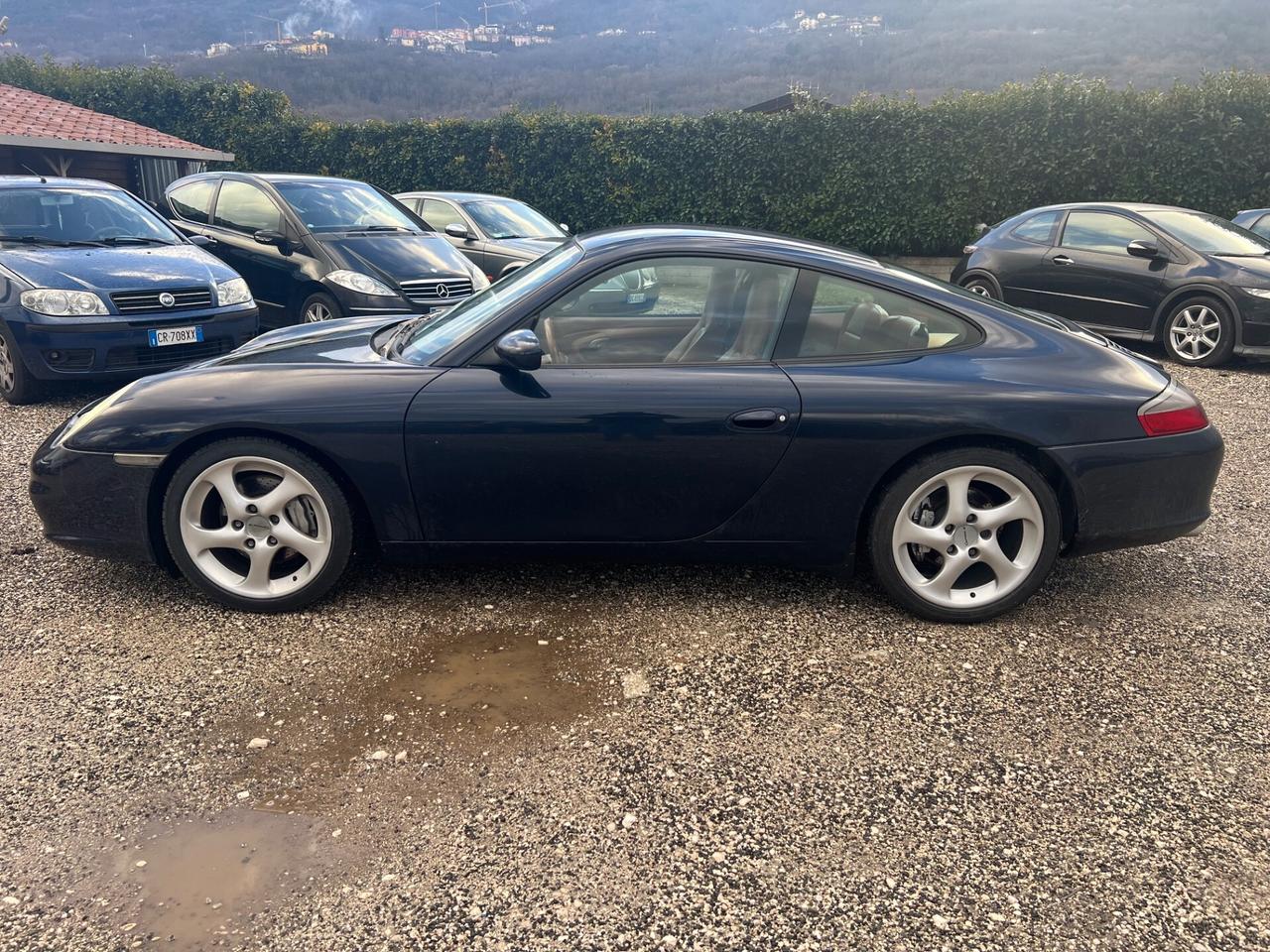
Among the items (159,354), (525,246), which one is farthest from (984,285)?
(159,354)

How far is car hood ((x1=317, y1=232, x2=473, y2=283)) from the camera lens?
7965 mm

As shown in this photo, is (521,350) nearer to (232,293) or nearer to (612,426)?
(612,426)

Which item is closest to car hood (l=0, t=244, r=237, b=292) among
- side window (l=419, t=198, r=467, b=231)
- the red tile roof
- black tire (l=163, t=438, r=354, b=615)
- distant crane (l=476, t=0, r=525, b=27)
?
black tire (l=163, t=438, r=354, b=615)

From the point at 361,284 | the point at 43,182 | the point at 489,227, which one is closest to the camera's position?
the point at 43,182

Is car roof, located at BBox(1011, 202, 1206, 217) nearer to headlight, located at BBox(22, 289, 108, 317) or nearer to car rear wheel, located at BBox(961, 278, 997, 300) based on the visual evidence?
car rear wheel, located at BBox(961, 278, 997, 300)

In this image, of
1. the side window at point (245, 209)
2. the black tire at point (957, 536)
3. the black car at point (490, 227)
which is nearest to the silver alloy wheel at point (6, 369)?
the side window at point (245, 209)

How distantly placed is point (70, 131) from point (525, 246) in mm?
9712

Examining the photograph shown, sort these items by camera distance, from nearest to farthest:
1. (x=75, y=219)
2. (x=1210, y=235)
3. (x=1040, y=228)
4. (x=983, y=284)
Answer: (x=75, y=219), (x=1210, y=235), (x=1040, y=228), (x=983, y=284)

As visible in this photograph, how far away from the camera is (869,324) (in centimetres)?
344

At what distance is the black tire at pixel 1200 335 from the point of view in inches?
324

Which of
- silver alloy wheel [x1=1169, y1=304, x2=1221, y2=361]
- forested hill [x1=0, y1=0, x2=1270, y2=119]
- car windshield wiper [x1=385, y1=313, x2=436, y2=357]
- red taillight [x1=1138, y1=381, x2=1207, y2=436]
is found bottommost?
silver alloy wheel [x1=1169, y1=304, x2=1221, y2=361]

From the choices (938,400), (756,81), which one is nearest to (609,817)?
(938,400)

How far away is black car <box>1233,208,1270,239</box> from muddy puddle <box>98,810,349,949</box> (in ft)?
35.4

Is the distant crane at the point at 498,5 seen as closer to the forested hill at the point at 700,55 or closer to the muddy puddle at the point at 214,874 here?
the forested hill at the point at 700,55
